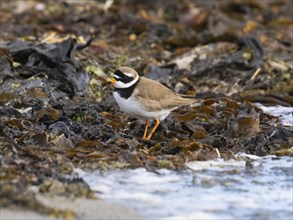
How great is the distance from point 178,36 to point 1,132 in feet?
18.2

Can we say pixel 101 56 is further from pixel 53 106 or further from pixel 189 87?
pixel 53 106

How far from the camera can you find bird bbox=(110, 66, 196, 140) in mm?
6207

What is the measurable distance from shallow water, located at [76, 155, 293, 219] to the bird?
40.6 inches

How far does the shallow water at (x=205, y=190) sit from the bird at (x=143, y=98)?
1.03m

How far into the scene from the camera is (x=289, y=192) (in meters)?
4.73

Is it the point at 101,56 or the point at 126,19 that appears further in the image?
the point at 126,19

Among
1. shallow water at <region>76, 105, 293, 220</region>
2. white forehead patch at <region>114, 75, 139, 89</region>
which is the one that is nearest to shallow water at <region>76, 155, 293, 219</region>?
shallow water at <region>76, 105, 293, 220</region>

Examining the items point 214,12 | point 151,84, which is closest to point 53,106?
point 151,84

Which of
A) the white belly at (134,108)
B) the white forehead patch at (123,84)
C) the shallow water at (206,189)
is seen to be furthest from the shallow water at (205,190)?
the white forehead patch at (123,84)

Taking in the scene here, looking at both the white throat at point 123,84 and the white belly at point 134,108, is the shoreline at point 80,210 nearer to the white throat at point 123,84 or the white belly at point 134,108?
the white belly at point 134,108

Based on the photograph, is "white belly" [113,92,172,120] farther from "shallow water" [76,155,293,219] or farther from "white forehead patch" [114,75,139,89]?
"shallow water" [76,155,293,219]

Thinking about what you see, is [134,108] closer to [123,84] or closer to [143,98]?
[143,98]

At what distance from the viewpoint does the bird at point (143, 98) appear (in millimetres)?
6207

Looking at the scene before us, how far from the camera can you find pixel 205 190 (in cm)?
469
